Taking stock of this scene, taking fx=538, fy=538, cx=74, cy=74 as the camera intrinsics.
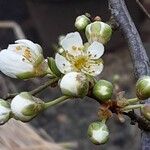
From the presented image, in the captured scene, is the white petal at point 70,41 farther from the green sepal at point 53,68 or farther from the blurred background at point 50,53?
the blurred background at point 50,53

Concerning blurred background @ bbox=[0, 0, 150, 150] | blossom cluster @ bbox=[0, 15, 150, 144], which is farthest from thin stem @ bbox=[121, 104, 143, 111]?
blurred background @ bbox=[0, 0, 150, 150]

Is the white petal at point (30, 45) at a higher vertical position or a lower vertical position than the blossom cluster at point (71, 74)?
higher

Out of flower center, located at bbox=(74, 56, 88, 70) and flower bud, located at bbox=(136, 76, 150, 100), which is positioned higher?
flower center, located at bbox=(74, 56, 88, 70)

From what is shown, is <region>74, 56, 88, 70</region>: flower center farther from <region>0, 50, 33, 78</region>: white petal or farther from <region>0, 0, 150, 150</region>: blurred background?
<region>0, 0, 150, 150</region>: blurred background

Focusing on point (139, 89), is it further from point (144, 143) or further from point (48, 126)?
point (48, 126)

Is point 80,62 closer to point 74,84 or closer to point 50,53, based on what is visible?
point 74,84

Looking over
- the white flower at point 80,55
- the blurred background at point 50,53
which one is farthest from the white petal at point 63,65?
the blurred background at point 50,53

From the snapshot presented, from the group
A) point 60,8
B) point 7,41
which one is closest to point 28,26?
point 7,41
